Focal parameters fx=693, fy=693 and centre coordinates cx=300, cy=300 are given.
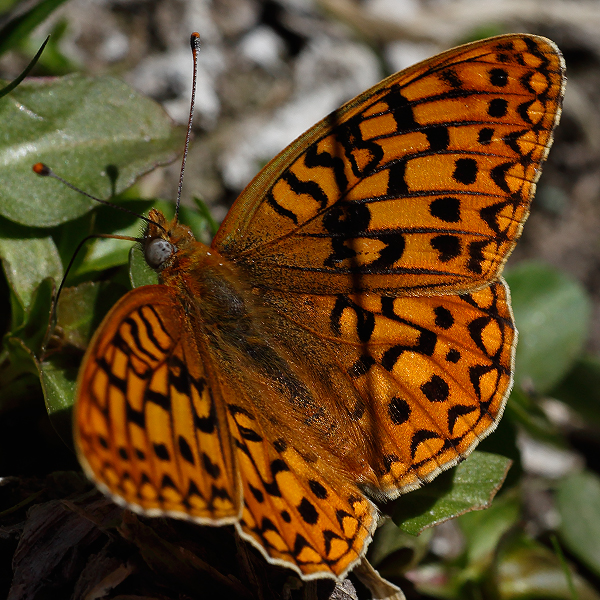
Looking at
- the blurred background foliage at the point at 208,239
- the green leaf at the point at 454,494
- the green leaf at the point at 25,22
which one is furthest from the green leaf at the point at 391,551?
the green leaf at the point at 25,22

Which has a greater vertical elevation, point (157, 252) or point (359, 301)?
point (157, 252)

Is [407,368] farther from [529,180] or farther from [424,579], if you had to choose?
[424,579]

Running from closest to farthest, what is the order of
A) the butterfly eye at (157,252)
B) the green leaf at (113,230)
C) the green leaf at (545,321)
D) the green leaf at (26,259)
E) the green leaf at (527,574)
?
the butterfly eye at (157,252)
the green leaf at (26,259)
the green leaf at (113,230)
the green leaf at (527,574)
the green leaf at (545,321)

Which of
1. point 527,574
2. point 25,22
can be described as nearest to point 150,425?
point 25,22

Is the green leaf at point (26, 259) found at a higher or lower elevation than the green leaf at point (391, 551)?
higher

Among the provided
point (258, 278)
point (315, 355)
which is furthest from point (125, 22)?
point (315, 355)

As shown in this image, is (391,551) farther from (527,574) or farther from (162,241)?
(162,241)

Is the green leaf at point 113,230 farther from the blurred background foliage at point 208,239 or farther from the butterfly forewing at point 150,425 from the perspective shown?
the butterfly forewing at point 150,425

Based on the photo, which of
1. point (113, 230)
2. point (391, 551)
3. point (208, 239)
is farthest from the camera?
point (208, 239)
